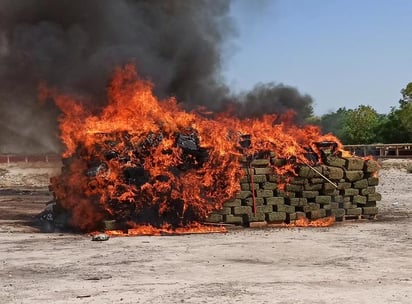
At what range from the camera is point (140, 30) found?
1900 cm

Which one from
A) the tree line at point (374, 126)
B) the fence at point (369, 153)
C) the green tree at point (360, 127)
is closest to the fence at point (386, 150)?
the fence at point (369, 153)

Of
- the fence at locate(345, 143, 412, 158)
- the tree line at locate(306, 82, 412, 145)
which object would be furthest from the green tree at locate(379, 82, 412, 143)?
the fence at locate(345, 143, 412, 158)

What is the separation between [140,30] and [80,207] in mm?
6688

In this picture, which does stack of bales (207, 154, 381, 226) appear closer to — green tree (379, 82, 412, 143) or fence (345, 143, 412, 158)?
fence (345, 143, 412, 158)

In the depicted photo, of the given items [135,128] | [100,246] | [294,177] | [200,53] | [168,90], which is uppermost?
[200,53]

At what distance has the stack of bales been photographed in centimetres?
1545

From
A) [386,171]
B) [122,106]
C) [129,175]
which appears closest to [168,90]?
[122,106]

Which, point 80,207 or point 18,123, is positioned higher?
point 18,123

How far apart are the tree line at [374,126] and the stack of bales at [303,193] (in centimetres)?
3616

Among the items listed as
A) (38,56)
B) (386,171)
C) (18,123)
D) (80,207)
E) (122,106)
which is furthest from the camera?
(386,171)

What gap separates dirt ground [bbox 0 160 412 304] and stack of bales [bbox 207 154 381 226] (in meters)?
0.69

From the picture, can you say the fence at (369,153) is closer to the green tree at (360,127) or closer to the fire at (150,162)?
the green tree at (360,127)

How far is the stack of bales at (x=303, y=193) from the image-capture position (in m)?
15.4

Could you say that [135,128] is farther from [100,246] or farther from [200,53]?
[200,53]
